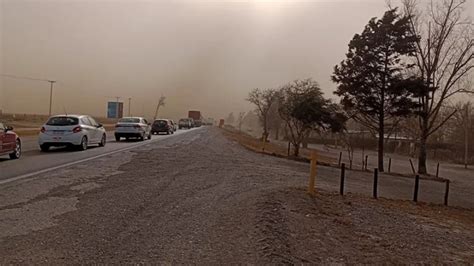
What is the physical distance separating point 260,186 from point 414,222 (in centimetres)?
394

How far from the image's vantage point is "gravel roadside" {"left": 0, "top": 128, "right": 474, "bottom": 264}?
5.32 m

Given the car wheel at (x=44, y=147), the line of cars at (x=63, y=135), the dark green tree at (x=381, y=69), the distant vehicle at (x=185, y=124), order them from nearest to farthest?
1. the line of cars at (x=63, y=135)
2. the car wheel at (x=44, y=147)
3. the dark green tree at (x=381, y=69)
4. the distant vehicle at (x=185, y=124)

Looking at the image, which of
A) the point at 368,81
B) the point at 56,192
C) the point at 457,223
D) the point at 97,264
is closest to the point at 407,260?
the point at 97,264

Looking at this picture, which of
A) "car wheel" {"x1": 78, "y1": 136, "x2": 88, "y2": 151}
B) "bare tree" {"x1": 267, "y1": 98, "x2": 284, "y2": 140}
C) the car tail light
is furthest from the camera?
"bare tree" {"x1": 267, "y1": 98, "x2": 284, "y2": 140}

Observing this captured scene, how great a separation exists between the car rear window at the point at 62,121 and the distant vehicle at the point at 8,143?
4.16 metres

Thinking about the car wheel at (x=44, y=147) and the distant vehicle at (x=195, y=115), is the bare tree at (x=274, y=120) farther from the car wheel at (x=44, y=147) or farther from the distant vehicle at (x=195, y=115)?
the car wheel at (x=44, y=147)

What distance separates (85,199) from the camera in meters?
8.37

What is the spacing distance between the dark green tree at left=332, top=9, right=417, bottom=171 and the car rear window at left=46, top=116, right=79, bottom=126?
1958 cm

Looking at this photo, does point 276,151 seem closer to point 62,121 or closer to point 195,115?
point 62,121

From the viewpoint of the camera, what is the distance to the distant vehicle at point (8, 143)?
14453 mm

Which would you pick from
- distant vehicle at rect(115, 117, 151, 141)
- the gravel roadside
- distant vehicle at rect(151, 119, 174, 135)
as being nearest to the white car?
the gravel roadside

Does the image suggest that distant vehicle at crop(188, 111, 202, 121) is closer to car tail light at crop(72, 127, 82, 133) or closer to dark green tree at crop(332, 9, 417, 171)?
dark green tree at crop(332, 9, 417, 171)

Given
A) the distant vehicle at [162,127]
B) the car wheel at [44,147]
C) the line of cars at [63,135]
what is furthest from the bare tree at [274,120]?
the car wheel at [44,147]

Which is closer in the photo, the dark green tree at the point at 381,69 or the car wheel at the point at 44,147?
the car wheel at the point at 44,147
